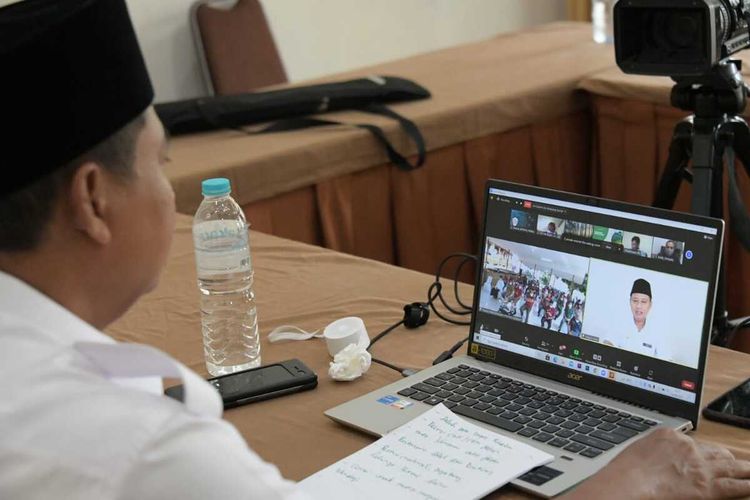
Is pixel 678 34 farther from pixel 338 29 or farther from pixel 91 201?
pixel 338 29

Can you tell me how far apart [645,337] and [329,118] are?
1.66 m

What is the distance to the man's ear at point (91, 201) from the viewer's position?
805 millimetres

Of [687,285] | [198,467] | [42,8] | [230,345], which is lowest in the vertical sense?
[230,345]

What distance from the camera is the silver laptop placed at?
1174 millimetres

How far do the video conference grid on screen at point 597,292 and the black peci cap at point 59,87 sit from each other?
60 centimetres

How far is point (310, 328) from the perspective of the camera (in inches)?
61.7

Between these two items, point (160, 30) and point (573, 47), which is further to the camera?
point (160, 30)

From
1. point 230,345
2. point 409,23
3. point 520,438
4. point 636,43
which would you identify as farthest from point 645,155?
point 409,23

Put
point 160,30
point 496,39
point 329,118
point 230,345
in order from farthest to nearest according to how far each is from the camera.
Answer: point 160,30 → point 496,39 → point 329,118 → point 230,345

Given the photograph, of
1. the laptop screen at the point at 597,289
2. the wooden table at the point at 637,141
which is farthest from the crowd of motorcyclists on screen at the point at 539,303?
the wooden table at the point at 637,141

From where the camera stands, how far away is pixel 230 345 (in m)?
1.54

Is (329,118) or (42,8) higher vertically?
(42,8)

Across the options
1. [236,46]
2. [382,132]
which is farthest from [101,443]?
[236,46]

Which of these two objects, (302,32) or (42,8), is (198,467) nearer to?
(42,8)
